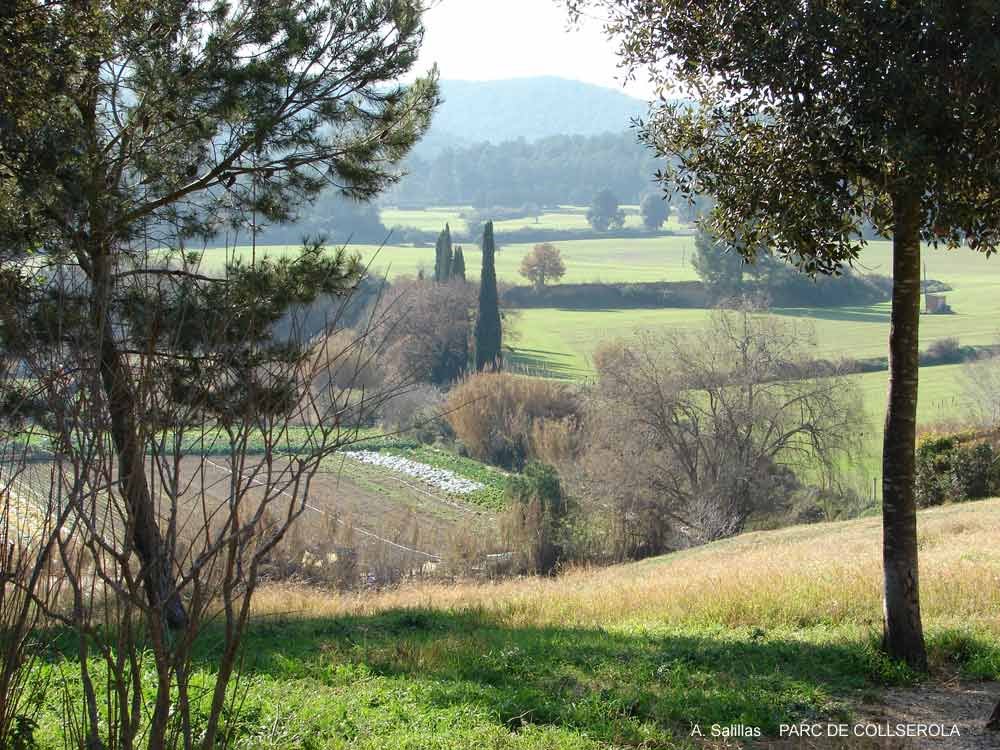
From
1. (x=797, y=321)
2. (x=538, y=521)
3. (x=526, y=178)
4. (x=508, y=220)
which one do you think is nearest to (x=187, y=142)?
(x=538, y=521)

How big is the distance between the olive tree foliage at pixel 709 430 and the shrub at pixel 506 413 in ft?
27.9

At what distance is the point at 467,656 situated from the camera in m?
7.11

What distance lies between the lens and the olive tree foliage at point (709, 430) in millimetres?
32781

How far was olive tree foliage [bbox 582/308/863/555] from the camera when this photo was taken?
32.8 metres

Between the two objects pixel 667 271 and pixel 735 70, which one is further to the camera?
pixel 667 271

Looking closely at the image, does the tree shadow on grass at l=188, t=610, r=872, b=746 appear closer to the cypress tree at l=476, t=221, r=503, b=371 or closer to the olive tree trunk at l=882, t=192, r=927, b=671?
the olive tree trunk at l=882, t=192, r=927, b=671

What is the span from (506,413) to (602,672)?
4088 cm

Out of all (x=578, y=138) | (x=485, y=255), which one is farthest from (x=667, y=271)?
(x=578, y=138)

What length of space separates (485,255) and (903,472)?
52030 millimetres

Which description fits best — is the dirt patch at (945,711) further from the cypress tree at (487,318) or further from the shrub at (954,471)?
the cypress tree at (487,318)

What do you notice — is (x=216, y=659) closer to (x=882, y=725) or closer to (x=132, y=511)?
(x=132, y=511)

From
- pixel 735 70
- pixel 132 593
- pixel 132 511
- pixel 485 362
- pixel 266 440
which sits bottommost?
pixel 485 362

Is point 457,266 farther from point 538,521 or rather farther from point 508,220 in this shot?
point 508,220

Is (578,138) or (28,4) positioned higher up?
(578,138)
